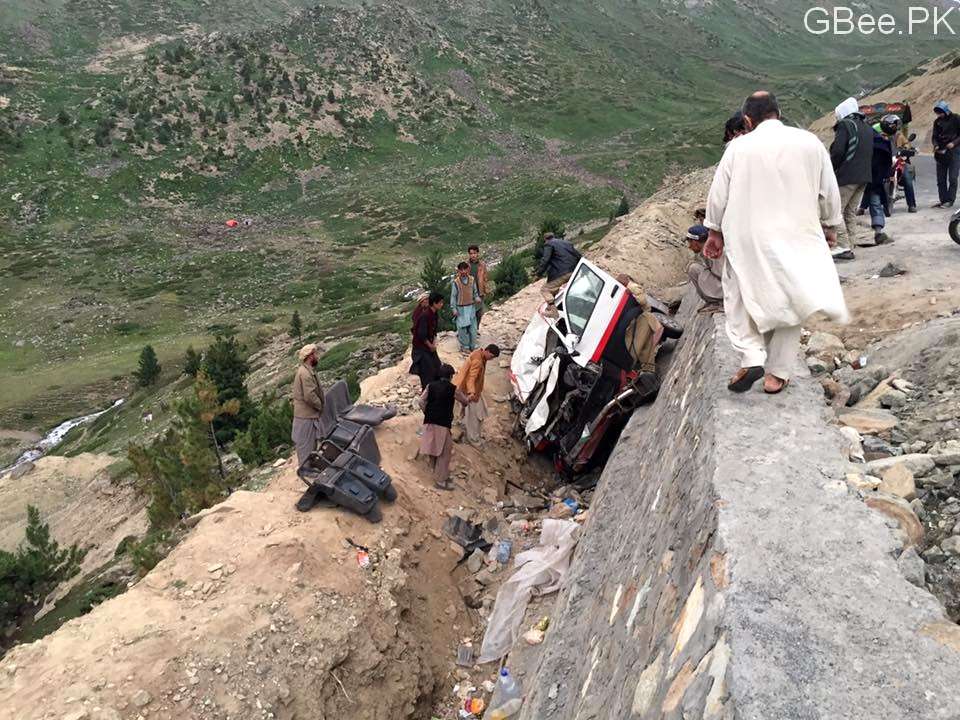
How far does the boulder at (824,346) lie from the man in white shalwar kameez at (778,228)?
8.67ft

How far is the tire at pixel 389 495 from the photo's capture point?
23.6ft

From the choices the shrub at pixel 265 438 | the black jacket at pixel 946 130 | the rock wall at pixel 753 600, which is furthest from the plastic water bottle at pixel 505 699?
the black jacket at pixel 946 130

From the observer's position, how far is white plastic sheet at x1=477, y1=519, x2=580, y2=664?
5.98 metres

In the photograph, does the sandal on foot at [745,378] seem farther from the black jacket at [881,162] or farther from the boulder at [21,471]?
the boulder at [21,471]

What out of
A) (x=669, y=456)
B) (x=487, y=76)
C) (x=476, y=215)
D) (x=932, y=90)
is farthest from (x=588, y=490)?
(x=487, y=76)

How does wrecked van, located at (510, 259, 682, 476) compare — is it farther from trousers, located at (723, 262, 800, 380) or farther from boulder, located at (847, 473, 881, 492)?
boulder, located at (847, 473, 881, 492)

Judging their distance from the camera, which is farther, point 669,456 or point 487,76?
point 487,76

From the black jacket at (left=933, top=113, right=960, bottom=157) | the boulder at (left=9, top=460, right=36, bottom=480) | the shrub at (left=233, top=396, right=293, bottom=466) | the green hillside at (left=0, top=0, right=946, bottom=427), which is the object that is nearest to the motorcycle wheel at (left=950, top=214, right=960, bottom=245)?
the black jacket at (left=933, top=113, right=960, bottom=157)

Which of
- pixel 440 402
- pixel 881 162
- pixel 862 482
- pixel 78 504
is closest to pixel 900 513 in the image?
pixel 862 482

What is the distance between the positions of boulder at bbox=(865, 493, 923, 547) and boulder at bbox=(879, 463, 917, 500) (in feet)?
0.61

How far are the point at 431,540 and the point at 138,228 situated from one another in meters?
48.7

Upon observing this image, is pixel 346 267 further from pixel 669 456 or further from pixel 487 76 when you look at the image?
pixel 487 76

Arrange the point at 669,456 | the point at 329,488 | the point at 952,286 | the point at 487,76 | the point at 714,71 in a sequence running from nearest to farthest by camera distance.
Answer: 1. the point at 669,456
2. the point at 329,488
3. the point at 952,286
4. the point at 487,76
5. the point at 714,71

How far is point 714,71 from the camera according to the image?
4257 inches
